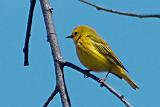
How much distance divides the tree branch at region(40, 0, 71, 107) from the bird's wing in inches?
150

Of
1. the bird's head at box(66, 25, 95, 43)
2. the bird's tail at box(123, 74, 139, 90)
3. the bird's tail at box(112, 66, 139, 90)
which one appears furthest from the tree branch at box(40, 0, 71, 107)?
the bird's head at box(66, 25, 95, 43)

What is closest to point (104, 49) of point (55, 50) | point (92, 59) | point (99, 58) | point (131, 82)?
point (99, 58)

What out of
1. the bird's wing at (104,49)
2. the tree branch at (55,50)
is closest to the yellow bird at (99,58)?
the bird's wing at (104,49)

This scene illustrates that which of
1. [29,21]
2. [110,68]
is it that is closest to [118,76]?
[110,68]

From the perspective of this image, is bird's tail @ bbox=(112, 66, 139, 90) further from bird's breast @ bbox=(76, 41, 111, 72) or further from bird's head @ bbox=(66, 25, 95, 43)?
bird's head @ bbox=(66, 25, 95, 43)

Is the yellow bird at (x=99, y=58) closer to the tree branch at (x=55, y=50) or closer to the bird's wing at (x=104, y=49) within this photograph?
the bird's wing at (x=104, y=49)

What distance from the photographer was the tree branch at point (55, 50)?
3.12m

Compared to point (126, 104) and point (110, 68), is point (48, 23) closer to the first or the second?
point (126, 104)

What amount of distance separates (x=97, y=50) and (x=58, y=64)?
171 inches

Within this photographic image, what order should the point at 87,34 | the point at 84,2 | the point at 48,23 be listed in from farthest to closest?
the point at 87,34, the point at 48,23, the point at 84,2

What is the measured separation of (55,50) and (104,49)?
4.39 meters

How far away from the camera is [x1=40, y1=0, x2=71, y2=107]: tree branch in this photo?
10.3 feet

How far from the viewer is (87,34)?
27.8 ft

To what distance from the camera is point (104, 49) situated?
788 centimetres
